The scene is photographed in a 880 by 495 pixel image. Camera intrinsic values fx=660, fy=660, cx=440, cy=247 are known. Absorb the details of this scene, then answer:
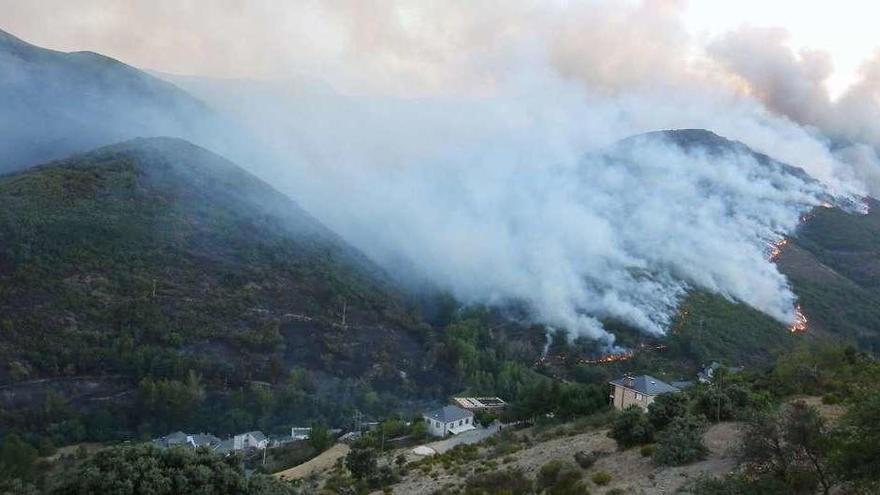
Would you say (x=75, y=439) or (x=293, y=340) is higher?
(x=293, y=340)

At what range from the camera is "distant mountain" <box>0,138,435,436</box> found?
58.0 m

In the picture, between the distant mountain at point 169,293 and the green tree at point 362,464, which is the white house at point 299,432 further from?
the green tree at point 362,464

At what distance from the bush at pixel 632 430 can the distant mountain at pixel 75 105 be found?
137952 millimetres

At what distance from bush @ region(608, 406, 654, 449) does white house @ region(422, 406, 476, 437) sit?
29.2 metres

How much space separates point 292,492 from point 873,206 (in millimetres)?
150194

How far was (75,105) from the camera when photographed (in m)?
157

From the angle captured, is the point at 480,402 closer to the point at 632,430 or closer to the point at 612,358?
the point at 612,358

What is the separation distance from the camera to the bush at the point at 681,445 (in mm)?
17141

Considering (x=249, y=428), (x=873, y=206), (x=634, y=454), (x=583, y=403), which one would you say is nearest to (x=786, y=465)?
(x=634, y=454)

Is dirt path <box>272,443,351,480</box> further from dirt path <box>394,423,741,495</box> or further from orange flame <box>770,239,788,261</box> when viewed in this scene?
orange flame <box>770,239,788,261</box>

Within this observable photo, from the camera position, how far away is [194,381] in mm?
58031

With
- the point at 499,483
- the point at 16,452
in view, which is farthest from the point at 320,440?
the point at 499,483

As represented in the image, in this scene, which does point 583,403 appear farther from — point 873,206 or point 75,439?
point 873,206

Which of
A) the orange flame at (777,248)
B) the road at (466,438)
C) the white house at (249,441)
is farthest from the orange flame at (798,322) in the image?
the white house at (249,441)
